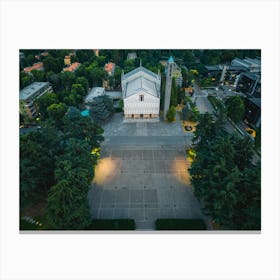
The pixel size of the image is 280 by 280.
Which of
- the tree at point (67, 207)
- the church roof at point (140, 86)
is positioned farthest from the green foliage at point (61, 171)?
the church roof at point (140, 86)

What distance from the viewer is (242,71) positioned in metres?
53.6

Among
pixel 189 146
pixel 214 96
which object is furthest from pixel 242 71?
pixel 189 146

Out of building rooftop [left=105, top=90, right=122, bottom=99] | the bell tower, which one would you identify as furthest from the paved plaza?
building rooftop [left=105, top=90, right=122, bottom=99]

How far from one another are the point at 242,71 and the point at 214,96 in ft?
43.7

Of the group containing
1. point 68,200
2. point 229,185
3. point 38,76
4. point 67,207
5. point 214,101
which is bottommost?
point 67,207

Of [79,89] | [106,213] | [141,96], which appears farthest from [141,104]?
[106,213]

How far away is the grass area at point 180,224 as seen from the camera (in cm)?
2139

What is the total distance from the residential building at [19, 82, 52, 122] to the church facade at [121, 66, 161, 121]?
20.6 meters

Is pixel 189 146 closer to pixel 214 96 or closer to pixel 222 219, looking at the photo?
pixel 222 219

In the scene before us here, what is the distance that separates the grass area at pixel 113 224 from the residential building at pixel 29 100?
3113 cm

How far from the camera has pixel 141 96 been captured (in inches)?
1517

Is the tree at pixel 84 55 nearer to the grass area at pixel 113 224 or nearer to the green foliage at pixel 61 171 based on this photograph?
the green foliage at pixel 61 171

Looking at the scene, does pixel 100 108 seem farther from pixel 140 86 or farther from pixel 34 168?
pixel 34 168

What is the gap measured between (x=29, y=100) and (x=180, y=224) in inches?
1555
